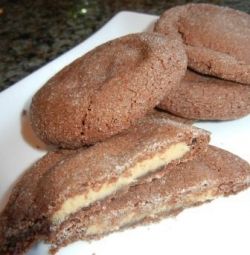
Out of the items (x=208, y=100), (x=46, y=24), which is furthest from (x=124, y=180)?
(x=46, y=24)

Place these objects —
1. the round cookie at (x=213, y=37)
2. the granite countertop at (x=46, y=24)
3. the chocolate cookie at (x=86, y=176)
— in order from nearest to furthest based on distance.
→ the chocolate cookie at (x=86, y=176) → the round cookie at (x=213, y=37) → the granite countertop at (x=46, y=24)

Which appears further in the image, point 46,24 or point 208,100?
point 46,24

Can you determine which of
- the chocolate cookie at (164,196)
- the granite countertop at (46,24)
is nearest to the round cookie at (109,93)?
the chocolate cookie at (164,196)

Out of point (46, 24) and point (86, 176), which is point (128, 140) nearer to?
point (86, 176)

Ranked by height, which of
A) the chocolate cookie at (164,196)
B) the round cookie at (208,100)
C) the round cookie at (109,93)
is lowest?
the chocolate cookie at (164,196)

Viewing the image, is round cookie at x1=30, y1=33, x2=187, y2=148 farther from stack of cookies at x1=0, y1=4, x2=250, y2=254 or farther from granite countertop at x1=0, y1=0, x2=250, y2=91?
granite countertop at x1=0, y1=0, x2=250, y2=91

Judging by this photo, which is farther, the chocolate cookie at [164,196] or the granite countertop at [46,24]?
the granite countertop at [46,24]

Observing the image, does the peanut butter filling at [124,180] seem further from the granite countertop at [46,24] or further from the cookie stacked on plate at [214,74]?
the granite countertop at [46,24]
